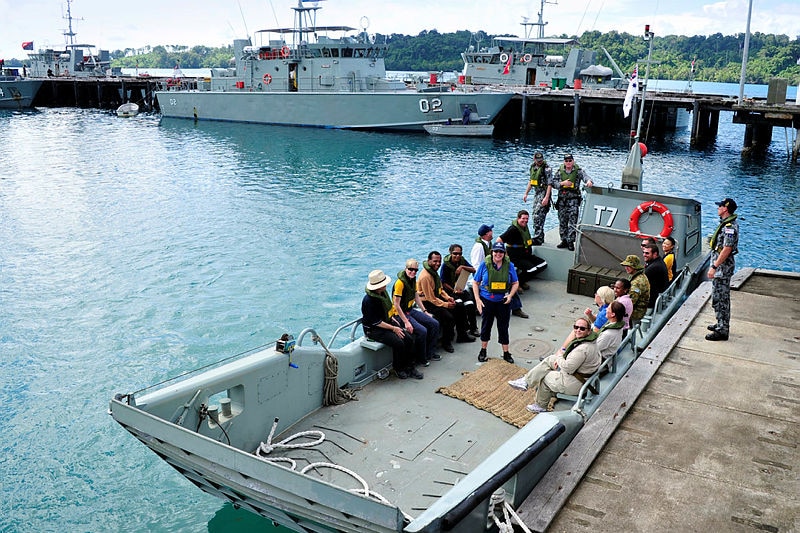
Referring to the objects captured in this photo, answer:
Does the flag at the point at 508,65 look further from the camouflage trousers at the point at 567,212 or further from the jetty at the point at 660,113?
the camouflage trousers at the point at 567,212

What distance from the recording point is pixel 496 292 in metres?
8.99

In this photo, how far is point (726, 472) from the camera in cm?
625

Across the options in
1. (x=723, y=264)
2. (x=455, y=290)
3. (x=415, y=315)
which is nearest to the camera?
(x=415, y=315)

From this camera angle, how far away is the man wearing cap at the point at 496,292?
8.95 metres

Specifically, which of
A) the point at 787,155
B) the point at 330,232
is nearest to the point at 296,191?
the point at 330,232

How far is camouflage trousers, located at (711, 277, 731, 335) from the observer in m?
9.30

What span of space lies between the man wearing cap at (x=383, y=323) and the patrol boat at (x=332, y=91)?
39.8 metres

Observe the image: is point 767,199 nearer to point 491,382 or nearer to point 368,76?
Answer: point 491,382

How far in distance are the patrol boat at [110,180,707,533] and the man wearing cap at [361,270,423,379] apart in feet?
0.60

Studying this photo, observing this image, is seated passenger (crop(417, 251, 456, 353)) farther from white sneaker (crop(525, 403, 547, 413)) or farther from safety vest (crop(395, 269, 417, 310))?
white sneaker (crop(525, 403, 547, 413))

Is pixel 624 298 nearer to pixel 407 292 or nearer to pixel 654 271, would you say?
pixel 654 271

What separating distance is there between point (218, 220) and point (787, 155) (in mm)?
33262

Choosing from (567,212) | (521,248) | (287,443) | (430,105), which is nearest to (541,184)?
(567,212)

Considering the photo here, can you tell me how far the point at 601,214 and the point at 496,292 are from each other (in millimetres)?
4161
